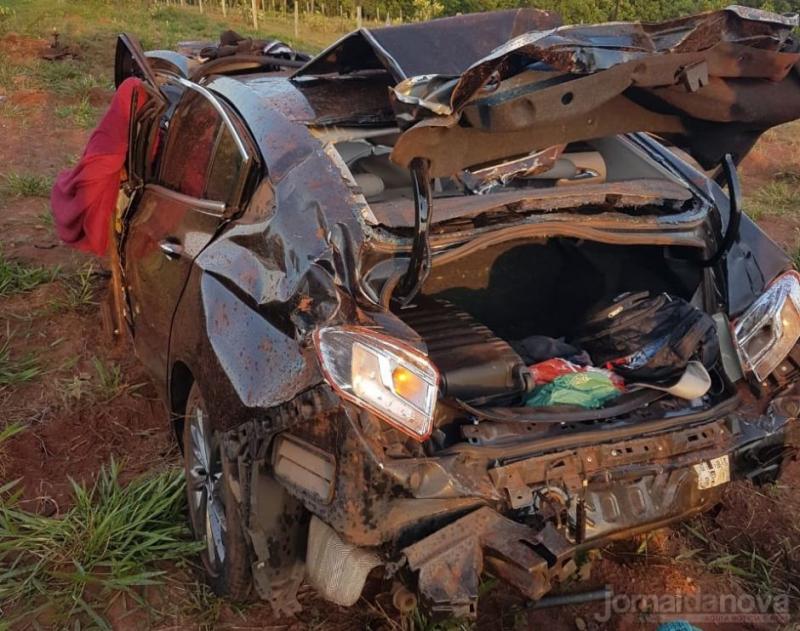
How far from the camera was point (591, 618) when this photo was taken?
266 centimetres

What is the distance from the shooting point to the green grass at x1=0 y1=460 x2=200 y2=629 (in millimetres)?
2527

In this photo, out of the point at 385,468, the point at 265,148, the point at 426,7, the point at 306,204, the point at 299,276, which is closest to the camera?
the point at 385,468

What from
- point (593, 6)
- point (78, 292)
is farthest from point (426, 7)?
point (78, 292)

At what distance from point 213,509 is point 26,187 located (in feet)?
17.1

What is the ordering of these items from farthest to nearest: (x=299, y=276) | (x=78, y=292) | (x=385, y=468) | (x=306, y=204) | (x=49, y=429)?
(x=78, y=292) → (x=49, y=429) → (x=306, y=204) → (x=299, y=276) → (x=385, y=468)

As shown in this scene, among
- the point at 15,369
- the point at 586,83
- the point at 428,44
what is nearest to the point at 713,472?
the point at 586,83

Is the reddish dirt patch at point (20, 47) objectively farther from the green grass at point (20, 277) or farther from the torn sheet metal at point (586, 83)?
the torn sheet metal at point (586, 83)

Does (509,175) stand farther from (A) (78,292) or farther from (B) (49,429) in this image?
(A) (78,292)

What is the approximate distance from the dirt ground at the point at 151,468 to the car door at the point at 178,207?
439mm

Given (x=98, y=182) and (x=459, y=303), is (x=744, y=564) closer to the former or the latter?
(x=459, y=303)

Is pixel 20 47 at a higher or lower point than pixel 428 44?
lower

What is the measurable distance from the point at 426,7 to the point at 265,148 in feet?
103

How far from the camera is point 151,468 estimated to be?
328 cm

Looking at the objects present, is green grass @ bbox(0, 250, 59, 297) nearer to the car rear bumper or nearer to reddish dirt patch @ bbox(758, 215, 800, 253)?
the car rear bumper
